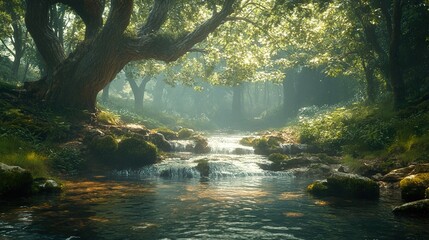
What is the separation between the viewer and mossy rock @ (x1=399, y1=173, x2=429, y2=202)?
9.53 m

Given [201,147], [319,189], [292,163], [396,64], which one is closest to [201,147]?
[201,147]

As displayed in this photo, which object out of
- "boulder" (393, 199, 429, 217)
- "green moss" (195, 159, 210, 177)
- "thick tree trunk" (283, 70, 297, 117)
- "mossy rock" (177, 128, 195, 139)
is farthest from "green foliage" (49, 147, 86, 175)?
"thick tree trunk" (283, 70, 297, 117)

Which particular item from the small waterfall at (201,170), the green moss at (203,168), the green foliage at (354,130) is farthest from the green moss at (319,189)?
the green foliage at (354,130)

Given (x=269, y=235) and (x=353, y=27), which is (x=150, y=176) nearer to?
(x=269, y=235)

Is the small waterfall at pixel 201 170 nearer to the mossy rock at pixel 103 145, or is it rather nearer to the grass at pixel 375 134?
the mossy rock at pixel 103 145

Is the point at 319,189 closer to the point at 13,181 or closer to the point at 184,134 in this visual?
the point at 13,181

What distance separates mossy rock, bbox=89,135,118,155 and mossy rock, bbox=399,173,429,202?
39.0ft

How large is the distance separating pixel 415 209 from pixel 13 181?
9806 mm

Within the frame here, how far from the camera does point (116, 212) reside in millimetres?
8406

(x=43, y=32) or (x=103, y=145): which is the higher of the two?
(x=43, y=32)

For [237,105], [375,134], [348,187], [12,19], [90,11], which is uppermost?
[237,105]

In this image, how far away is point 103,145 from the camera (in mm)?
16281

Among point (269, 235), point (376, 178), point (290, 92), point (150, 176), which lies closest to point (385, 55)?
point (376, 178)

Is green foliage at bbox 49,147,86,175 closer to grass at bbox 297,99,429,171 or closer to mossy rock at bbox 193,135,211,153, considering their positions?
mossy rock at bbox 193,135,211,153
